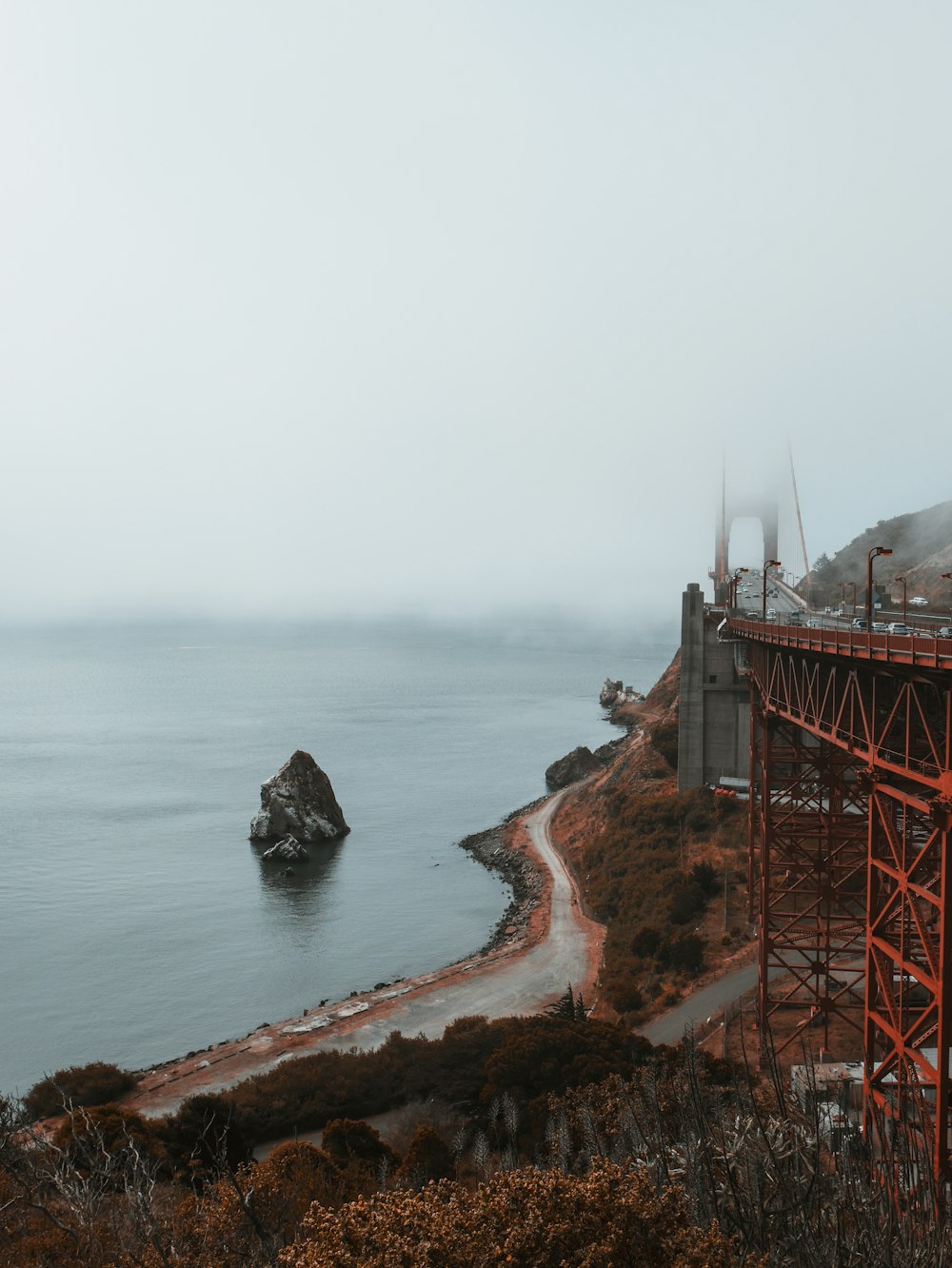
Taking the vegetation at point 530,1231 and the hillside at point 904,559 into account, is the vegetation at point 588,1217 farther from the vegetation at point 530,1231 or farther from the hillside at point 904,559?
the hillside at point 904,559

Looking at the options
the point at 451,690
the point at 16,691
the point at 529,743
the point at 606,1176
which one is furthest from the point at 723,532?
the point at 16,691

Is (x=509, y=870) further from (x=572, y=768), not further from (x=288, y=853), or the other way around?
(x=572, y=768)

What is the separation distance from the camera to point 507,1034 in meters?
23.4

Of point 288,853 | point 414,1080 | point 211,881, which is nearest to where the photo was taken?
point 414,1080

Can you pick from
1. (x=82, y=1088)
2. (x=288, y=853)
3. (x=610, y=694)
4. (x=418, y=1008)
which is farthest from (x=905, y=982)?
(x=610, y=694)

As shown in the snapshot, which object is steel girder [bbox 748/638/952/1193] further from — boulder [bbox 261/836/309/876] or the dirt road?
boulder [bbox 261/836/309/876]

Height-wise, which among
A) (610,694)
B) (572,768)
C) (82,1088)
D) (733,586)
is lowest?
(82,1088)

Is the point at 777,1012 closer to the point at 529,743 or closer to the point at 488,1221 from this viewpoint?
the point at 488,1221

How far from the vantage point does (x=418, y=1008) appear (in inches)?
1252

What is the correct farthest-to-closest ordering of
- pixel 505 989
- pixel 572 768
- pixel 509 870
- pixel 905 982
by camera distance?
1. pixel 572 768
2. pixel 509 870
3. pixel 505 989
4. pixel 905 982

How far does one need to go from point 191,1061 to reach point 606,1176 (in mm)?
25273

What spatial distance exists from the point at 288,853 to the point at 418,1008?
26016 mm

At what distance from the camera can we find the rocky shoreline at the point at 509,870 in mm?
42000

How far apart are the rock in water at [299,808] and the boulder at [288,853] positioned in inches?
120
